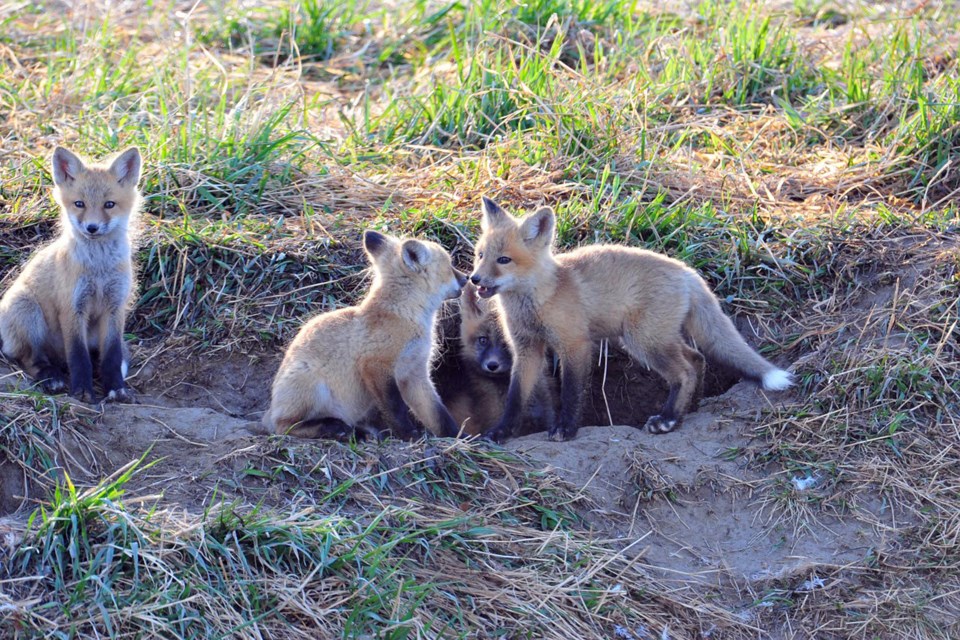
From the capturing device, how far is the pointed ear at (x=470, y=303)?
20.4 feet

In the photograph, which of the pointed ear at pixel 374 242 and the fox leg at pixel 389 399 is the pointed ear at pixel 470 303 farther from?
the fox leg at pixel 389 399

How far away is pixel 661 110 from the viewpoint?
25.0 feet

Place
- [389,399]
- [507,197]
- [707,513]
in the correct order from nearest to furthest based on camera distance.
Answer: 1. [707,513]
2. [389,399]
3. [507,197]

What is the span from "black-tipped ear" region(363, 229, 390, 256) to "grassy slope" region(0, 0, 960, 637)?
2.21ft

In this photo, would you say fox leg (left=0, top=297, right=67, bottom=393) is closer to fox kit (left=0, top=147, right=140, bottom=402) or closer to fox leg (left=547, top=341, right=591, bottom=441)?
fox kit (left=0, top=147, right=140, bottom=402)

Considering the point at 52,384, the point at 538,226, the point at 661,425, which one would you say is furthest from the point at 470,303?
the point at 52,384

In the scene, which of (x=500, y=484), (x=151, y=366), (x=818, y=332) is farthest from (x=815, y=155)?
(x=151, y=366)

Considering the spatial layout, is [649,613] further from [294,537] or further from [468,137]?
[468,137]

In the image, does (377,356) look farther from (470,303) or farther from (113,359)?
(113,359)

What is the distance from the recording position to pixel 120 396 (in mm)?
5266

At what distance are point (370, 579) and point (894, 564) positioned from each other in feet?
7.44

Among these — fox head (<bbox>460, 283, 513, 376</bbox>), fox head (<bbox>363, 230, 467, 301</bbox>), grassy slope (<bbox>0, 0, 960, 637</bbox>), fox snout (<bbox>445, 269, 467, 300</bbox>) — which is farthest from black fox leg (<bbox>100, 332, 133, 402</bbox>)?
fox head (<bbox>460, 283, 513, 376</bbox>)

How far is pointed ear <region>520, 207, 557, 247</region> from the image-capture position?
554 centimetres

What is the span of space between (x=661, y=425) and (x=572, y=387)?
0.49 meters
